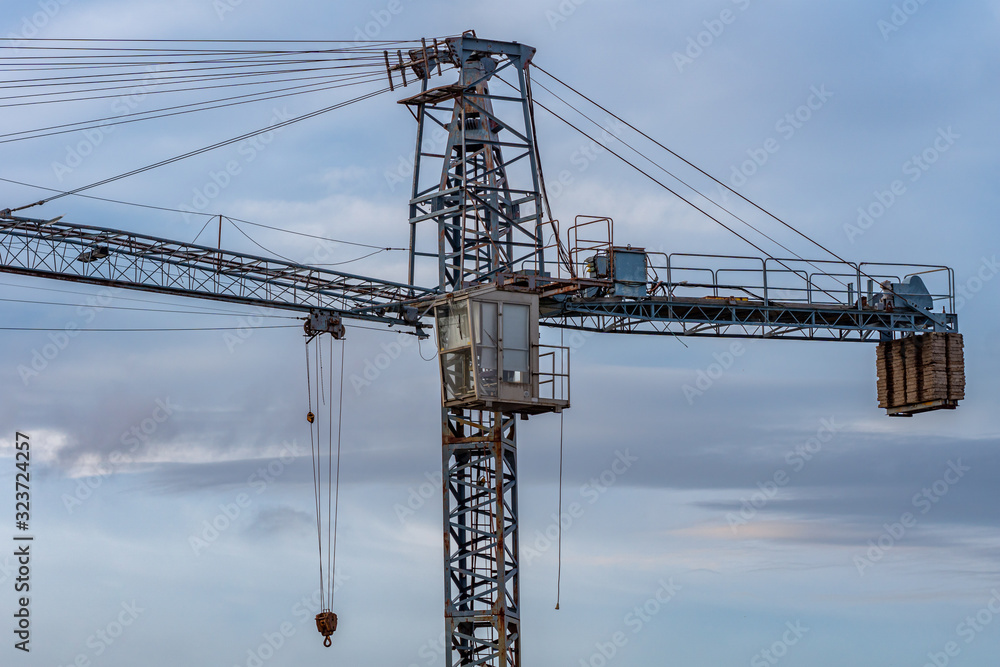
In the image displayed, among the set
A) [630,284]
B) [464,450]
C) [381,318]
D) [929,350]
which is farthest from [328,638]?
[929,350]

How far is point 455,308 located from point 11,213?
1301cm

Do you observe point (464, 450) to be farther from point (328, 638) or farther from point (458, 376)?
point (328, 638)

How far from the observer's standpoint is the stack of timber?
1969 inches

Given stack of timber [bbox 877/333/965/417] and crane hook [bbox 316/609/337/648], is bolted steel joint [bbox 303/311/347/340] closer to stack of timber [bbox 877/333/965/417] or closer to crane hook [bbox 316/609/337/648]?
crane hook [bbox 316/609/337/648]

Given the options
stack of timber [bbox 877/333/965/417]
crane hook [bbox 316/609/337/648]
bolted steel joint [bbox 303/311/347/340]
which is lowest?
crane hook [bbox 316/609/337/648]

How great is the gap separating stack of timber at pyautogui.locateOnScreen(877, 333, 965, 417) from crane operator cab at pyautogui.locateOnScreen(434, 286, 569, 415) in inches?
557

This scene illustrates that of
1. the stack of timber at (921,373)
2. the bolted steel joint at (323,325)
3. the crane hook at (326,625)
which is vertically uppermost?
the bolted steel joint at (323,325)

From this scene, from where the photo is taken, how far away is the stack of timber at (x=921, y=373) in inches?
1969

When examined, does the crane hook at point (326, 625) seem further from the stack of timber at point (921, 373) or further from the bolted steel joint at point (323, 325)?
the stack of timber at point (921, 373)

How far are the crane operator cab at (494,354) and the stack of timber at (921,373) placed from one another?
14145mm

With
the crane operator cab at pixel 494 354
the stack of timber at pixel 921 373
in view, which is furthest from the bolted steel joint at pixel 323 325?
the stack of timber at pixel 921 373

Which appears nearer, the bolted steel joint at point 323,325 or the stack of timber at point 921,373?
the bolted steel joint at point 323,325

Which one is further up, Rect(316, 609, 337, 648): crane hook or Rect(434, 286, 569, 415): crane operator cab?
Rect(434, 286, 569, 415): crane operator cab

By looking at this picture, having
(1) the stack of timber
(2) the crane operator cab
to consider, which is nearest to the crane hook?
(2) the crane operator cab
